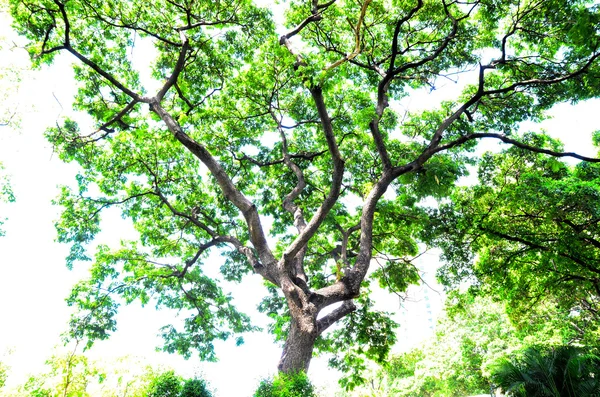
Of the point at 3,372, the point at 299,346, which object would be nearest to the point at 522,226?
the point at 299,346

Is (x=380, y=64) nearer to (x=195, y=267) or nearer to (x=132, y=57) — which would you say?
(x=132, y=57)

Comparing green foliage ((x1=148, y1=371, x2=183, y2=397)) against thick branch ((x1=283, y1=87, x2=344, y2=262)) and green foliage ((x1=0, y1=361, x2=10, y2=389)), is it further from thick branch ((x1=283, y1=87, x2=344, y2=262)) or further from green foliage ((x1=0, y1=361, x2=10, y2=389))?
green foliage ((x1=0, y1=361, x2=10, y2=389))

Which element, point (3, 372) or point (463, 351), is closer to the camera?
point (3, 372)

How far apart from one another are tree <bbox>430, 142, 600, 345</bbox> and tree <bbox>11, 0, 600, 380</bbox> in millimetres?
796

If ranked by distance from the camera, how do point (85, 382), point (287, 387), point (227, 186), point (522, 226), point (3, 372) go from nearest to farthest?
point (287, 387)
point (227, 186)
point (85, 382)
point (522, 226)
point (3, 372)

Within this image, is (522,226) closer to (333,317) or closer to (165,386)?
(333,317)

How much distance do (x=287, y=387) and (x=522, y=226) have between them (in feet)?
24.8

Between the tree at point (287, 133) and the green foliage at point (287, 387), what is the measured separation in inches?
25.2

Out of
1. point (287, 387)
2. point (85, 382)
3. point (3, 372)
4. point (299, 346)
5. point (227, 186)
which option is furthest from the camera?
point (3, 372)

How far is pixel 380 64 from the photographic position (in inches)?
342

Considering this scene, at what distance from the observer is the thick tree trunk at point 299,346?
6.02 meters

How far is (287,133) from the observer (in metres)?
10.7

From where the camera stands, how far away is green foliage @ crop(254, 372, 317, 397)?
16.3 feet

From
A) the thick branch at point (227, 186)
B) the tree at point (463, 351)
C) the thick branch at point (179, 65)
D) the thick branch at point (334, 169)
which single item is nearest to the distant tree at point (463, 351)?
the tree at point (463, 351)
